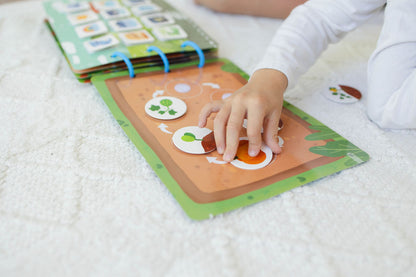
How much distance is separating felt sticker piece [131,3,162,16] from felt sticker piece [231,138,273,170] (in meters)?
0.47

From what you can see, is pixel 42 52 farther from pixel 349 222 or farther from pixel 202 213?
pixel 349 222

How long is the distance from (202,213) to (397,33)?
1.33ft

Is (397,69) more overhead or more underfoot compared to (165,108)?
more overhead

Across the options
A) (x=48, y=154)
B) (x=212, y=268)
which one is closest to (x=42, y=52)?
Answer: (x=48, y=154)

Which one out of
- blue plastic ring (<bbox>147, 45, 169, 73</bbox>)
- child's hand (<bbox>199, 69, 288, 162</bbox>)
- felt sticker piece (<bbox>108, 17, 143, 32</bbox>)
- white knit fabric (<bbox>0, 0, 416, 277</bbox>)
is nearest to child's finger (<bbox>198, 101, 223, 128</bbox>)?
child's hand (<bbox>199, 69, 288, 162</bbox>)

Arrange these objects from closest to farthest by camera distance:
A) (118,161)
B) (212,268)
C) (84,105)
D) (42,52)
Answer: (212,268) < (118,161) < (84,105) < (42,52)

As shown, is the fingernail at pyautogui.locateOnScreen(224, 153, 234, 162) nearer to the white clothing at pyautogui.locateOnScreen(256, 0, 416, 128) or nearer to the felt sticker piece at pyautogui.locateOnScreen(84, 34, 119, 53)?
the white clothing at pyautogui.locateOnScreen(256, 0, 416, 128)

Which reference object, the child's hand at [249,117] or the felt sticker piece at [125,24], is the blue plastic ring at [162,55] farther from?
the child's hand at [249,117]

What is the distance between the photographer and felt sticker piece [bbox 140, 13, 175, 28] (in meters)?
0.74

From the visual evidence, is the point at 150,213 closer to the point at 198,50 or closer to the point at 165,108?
the point at 165,108

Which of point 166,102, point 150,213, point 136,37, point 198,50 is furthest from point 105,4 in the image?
point 150,213

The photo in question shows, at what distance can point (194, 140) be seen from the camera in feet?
1.54

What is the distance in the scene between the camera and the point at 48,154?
455 mm

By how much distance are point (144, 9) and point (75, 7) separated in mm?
156
